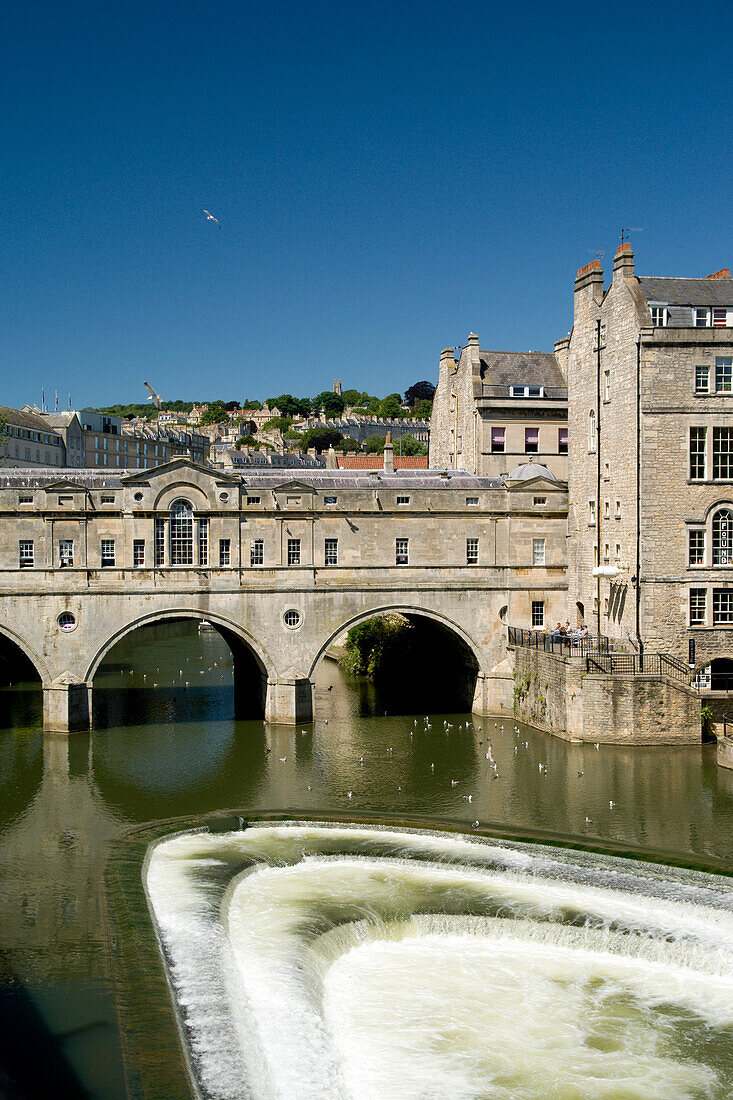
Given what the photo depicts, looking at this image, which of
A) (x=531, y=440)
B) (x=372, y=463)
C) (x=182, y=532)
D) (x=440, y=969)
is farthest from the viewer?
(x=372, y=463)

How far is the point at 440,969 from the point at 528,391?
36.0 m

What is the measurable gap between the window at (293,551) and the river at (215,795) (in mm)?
6962

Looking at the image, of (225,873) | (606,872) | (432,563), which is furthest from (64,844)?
(432,563)

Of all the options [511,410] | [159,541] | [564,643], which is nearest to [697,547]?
[564,643]

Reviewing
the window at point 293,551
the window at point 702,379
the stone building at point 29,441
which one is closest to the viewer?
the window at point 702,379

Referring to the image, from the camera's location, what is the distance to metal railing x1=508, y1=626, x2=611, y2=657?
126ft

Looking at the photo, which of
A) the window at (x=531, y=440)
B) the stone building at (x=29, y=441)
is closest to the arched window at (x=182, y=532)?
the window at (x=531, y=440)

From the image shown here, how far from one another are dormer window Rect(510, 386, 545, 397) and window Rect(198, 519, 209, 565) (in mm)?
18944

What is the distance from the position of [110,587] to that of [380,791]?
48.8 ft

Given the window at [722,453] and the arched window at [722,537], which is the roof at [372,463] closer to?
the window at [722,453]

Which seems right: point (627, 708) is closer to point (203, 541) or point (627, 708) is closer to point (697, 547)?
point (697, 547)

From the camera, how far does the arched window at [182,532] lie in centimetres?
4078

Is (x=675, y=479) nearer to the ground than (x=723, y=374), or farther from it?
nearer to the ground

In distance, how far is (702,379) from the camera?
3838cm
